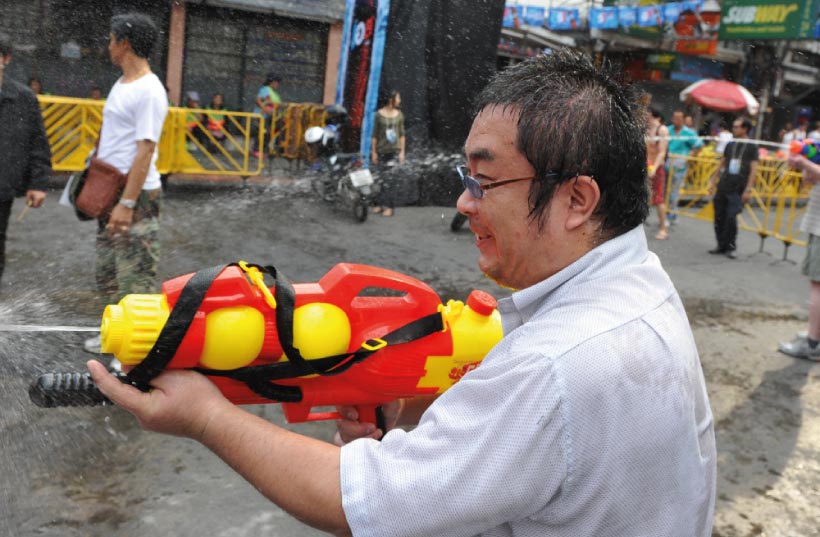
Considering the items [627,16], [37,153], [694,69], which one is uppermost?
[627,16]

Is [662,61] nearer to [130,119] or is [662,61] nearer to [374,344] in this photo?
[130,119]

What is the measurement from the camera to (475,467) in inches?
41.5

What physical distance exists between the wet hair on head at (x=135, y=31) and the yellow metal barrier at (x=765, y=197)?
7.65 m

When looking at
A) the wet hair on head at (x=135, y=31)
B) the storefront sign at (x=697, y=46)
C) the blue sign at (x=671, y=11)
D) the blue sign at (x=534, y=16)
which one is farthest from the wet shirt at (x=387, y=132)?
the storefront sign at (x=697, y=46)

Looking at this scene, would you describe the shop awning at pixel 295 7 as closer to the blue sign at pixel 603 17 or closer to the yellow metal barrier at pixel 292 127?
the yellow metal barrier at pixel 292 127

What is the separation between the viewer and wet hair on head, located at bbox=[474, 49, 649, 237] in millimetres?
1183

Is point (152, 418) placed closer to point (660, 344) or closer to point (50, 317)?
point (660, 344)

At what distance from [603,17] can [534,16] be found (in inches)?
71.1

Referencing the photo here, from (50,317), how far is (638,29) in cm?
1932

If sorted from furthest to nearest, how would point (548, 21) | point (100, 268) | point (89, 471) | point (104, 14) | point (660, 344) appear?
point (548, 21) < point (104, 14) < point (100, 268) < point (89, 471) < point (660, 344)

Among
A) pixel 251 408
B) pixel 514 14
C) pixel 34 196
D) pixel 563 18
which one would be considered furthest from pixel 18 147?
pixel 563 18

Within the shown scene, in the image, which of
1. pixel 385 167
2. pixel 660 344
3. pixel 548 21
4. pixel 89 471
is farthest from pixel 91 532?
pixel 548 21

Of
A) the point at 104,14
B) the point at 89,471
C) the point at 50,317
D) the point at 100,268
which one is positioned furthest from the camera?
the point at 104,14

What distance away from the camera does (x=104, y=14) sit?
1442cm
